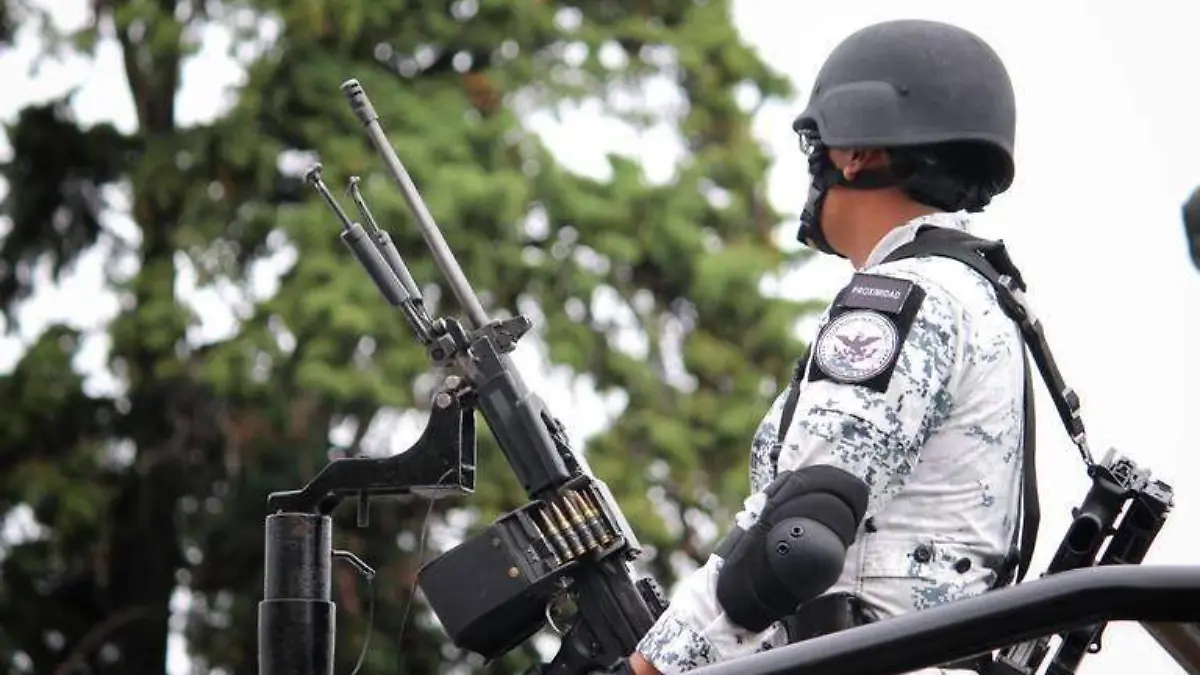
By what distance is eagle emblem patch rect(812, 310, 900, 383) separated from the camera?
393 centimetres

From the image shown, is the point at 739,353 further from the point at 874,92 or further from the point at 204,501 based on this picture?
the point at 874,92

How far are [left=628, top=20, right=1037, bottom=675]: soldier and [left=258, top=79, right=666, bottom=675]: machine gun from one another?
0.48m

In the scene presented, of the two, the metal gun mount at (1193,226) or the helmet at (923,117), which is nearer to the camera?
the metal gun mount at (1193,226)

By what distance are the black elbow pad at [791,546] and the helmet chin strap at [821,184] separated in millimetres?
627

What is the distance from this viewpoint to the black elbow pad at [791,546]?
12.5ft

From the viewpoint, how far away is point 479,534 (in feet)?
15.0

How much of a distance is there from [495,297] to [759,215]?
84.5 inches

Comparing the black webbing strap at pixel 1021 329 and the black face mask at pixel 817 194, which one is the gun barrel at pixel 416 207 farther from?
the black webbing strap at pixel 1021 329

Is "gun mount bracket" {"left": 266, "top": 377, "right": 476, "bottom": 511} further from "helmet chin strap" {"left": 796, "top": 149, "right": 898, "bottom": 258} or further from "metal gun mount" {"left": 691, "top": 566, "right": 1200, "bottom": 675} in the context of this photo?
"metal gun mount" {"left": 691, "top": 566, "right": 1200, "bottom": 675}

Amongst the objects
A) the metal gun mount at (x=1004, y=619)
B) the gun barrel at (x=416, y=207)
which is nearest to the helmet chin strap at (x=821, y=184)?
the gun barrel at (x=416, y=207)

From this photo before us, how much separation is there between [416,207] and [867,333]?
1274mm

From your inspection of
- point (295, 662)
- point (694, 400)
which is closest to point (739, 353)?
point (694, 400)

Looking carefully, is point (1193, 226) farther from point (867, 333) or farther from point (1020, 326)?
point (1020, 326)

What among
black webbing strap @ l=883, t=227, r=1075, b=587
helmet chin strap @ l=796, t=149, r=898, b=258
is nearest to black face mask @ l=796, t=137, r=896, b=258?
helmet chin strap @ l=796, t=149, r=898, b=258
